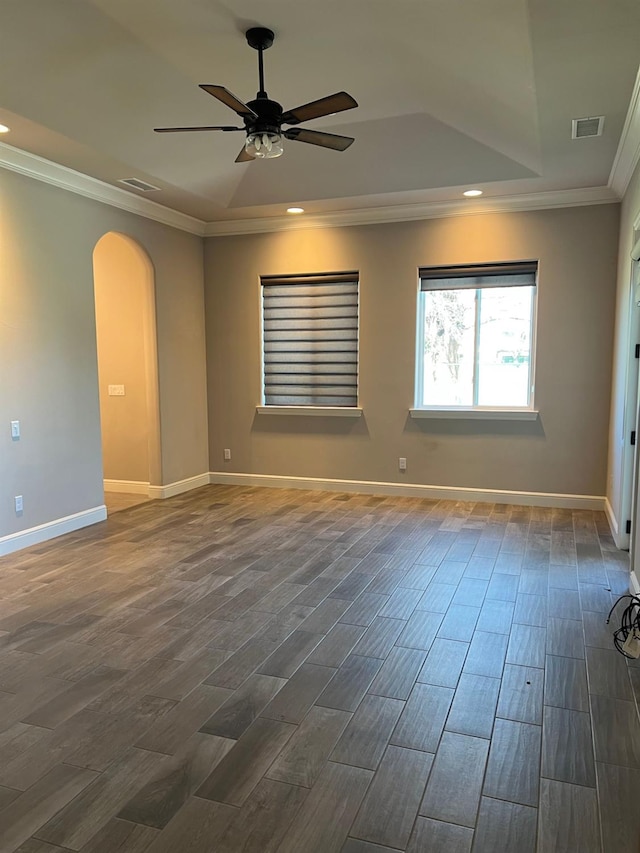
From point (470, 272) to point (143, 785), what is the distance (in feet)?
16.9

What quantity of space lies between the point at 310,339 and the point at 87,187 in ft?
8.51

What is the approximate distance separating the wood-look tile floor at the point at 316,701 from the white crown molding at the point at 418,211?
3132 mm

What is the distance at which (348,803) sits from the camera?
187cm

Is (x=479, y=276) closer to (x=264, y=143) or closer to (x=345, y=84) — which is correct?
(x=345, y=84)

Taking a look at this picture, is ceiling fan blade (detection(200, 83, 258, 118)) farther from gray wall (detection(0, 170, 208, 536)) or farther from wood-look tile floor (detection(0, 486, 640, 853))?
wood-look tile floor (detection(0, 486, 640, 853))

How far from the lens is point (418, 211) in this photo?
584 cm

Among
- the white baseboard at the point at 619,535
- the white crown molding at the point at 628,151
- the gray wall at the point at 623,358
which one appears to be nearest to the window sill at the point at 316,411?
the gray wall at the point at 623,358

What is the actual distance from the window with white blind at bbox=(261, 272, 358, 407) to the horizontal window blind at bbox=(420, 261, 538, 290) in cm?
80

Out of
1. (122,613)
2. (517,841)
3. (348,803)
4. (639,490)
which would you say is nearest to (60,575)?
(122,613)

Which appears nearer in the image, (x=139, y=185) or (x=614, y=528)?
(x=614, y=528)

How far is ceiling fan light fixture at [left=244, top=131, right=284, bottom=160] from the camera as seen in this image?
315 centimetres

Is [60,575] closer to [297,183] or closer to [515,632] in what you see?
[515,632]

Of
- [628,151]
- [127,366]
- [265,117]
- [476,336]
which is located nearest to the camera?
[265,117]

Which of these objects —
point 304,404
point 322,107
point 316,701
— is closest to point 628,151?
point 322,107
